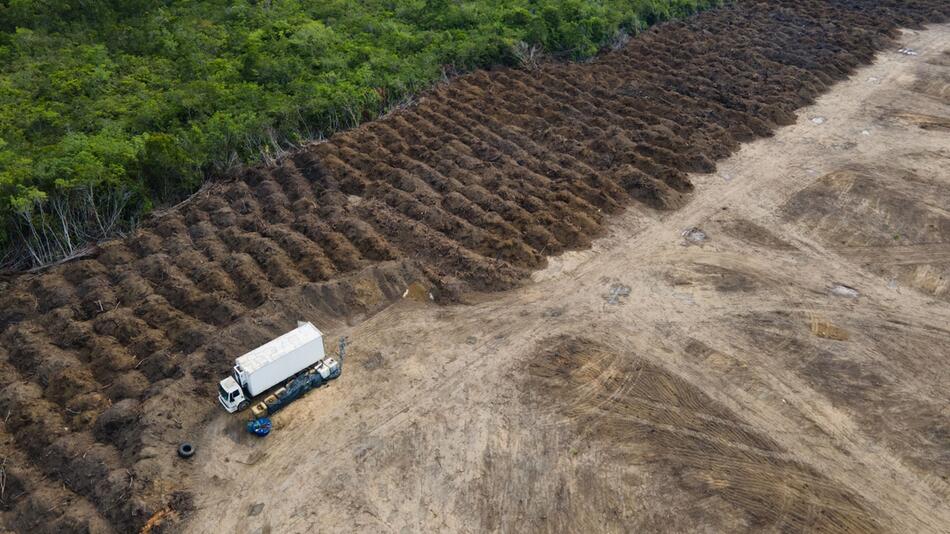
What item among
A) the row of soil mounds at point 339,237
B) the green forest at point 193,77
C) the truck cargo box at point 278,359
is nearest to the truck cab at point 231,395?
the truck cargo box at point 278,359

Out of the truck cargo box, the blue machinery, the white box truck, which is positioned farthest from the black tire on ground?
the truck cargo box

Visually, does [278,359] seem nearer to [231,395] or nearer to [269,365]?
[269,365]

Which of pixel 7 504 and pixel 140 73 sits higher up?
pixel 140 73

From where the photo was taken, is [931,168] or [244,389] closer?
[244,389]

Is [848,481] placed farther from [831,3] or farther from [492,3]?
[831,3]

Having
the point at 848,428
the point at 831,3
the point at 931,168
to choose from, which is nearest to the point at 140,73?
the point at 848,428

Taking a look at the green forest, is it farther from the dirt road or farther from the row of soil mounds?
the dirt road

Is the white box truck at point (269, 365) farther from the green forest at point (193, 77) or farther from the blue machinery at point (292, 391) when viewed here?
the green forest at point (193, 77)
